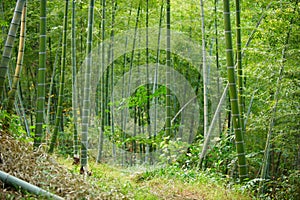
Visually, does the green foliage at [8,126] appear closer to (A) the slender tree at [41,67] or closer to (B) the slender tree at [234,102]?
(A) the slender tree at [41,67]

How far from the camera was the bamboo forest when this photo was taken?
3.98 m

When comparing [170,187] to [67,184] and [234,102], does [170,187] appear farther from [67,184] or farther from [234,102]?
[67,184]

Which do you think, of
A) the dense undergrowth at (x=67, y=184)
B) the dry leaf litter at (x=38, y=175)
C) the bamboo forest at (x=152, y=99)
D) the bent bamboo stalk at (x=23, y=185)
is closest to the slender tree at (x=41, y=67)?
the bamboo forest at (x=152, y=99)

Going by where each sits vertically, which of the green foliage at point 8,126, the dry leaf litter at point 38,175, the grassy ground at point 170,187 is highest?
the green foliage at point 8,126

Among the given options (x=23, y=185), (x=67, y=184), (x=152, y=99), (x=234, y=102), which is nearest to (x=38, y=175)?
(x=67, y=184)

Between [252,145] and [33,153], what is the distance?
7283 millimetres

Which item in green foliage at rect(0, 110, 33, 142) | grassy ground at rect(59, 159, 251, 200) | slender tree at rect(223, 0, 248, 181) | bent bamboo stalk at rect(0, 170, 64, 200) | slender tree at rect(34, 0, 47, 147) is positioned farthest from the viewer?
slender tree at rect(34, 0, 47, 147)

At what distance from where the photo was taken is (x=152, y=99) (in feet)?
32.2

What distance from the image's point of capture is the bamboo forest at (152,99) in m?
3.98

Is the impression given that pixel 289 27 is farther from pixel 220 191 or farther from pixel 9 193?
pixel 9 193

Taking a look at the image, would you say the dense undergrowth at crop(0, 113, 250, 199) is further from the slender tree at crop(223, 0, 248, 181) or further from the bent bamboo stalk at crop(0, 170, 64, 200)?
the slender tree at crop(223, 0, 248, 181)

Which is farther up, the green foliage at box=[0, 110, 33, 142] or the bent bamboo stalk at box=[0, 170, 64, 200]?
the green foliage at box=[0, 110, 33, 142]

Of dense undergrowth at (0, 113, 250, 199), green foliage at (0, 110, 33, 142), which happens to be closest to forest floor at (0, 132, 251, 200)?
dense undergrowth at (0, 113, 250, 199)

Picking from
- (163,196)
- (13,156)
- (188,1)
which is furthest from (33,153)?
(188,1)
